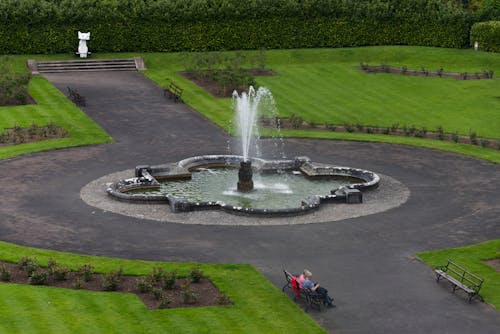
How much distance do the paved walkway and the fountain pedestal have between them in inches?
253

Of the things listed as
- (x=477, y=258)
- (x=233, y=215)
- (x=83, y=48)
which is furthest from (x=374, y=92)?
(x=477, y=258)

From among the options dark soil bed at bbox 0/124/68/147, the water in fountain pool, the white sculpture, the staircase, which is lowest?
the water in fountain pool

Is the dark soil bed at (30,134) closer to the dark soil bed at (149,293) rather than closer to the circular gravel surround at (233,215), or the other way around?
the circular gravel surround at (233,215)

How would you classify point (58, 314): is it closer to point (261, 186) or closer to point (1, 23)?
point (261, 186)

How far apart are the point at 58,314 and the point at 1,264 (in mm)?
5875

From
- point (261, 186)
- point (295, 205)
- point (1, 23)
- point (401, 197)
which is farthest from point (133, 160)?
point (1, 23)

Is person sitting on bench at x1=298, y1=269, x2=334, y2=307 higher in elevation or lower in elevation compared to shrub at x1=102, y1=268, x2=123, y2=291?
higher

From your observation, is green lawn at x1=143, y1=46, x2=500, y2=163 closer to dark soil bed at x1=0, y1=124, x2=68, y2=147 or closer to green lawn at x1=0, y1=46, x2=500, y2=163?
green lawn at x1=0, y1=46, x2=500, y2=163

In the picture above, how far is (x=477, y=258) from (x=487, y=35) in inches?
2261

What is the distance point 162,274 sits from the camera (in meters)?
36.5

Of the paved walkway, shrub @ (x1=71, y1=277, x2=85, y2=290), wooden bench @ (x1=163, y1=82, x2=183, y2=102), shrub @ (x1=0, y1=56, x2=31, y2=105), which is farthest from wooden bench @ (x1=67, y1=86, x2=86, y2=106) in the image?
shrub @ (x1=71, y1=277, x2=85, y2=290)

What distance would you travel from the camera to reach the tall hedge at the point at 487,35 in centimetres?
9281

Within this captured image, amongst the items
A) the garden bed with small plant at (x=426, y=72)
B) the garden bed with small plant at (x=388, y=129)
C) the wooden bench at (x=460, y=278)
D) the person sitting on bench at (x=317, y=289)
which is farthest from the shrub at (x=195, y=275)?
the garden bed with small plant at (x=426, y=72)

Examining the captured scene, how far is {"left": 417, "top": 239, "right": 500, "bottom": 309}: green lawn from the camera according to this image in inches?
1471
